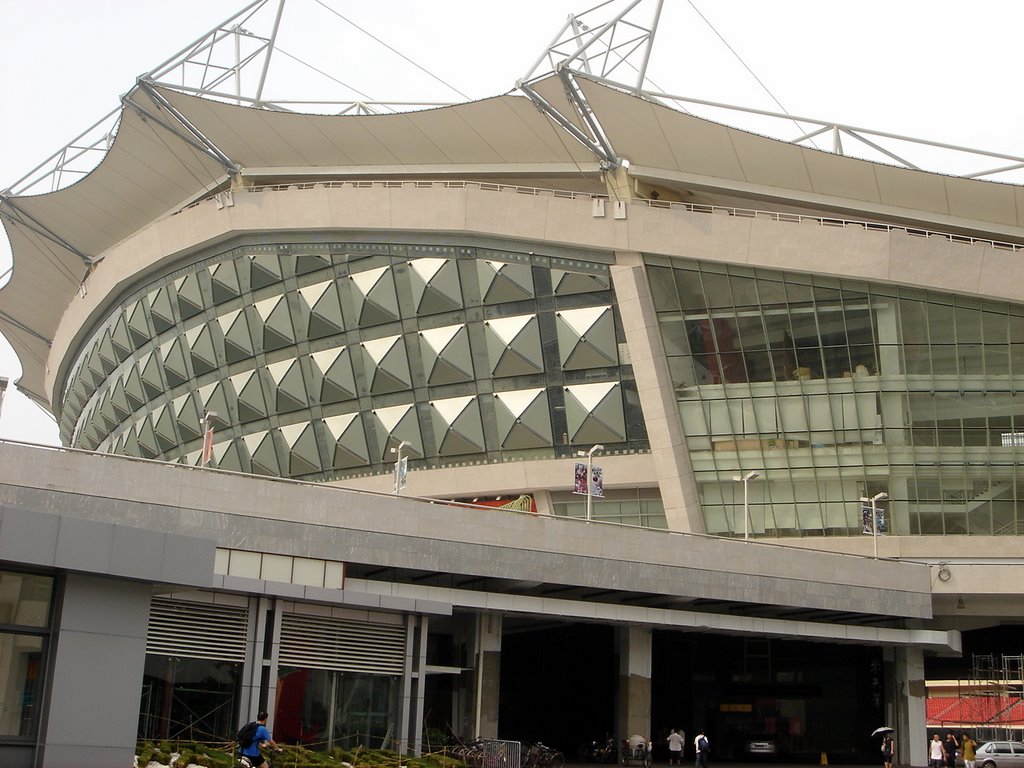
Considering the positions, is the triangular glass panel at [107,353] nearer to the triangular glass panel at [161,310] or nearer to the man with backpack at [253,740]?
the triangular glass panel at [161,310]

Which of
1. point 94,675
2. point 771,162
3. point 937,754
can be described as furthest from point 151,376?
point 94,675

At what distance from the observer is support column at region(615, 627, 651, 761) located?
108ft

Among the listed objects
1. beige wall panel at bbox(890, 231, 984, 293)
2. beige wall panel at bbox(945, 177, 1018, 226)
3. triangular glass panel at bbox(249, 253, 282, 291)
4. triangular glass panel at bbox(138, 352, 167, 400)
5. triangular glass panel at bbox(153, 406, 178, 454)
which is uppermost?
beige wall panel at bbox(945, 177, 1018, 226)

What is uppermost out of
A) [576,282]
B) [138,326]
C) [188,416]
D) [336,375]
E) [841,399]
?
[138,326]

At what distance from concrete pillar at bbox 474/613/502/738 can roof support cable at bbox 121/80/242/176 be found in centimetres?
2368

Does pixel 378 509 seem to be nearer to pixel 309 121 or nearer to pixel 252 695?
pixel 252 695

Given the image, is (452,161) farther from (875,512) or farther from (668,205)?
(875,512)

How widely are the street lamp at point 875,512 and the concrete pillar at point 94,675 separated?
86.8 feet

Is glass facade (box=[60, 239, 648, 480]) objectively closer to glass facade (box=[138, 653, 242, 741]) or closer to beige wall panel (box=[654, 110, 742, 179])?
beige wall panel (box=[654, 110, 742, 179])

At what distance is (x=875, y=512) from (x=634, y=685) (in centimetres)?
1142

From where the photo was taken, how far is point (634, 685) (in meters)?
33.0

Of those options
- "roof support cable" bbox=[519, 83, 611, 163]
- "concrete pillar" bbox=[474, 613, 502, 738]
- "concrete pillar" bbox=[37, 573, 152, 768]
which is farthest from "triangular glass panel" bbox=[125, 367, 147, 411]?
"concrete pillar" bbox=[37, 573, 152, 768]

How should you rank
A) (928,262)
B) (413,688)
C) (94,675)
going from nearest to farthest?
(94,675)
(413,688)
(928,262)

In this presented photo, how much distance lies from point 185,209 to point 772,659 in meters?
28.4
